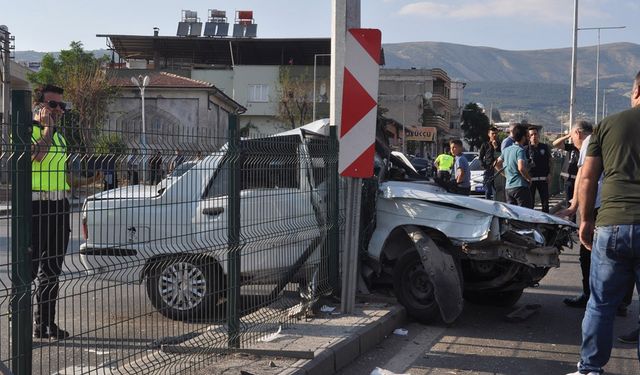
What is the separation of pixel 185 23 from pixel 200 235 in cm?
7165

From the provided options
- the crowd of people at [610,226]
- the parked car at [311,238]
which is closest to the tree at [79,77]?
the parked car at [311,238]

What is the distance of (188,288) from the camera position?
5238 millimetres

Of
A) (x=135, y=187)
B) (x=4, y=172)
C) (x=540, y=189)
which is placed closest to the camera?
(x=4, y=172)

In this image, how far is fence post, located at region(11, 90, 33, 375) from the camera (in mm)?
3568

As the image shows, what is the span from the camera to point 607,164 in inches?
191

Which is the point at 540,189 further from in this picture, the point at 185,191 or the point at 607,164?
the point at 185,191

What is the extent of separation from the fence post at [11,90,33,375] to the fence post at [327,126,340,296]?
407cm

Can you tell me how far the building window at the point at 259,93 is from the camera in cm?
6600

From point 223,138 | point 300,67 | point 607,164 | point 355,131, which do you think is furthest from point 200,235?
point 300,67

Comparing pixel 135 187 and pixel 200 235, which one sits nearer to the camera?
pixel 135 187

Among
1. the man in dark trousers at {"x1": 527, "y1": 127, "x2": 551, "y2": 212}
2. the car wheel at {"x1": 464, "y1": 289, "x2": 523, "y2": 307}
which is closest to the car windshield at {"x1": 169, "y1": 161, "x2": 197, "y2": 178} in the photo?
the car wheel at {"x1": 464, "y1": 289, "x2": 523, "y2": 307}

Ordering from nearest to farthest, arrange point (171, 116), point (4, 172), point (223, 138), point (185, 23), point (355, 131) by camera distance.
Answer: point (4, 172), point (223, 138), point (355, 131), point (171, 116), point (185, 23)

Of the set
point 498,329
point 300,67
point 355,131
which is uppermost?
point 300,67

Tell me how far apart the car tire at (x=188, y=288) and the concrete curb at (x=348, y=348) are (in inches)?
30.1
